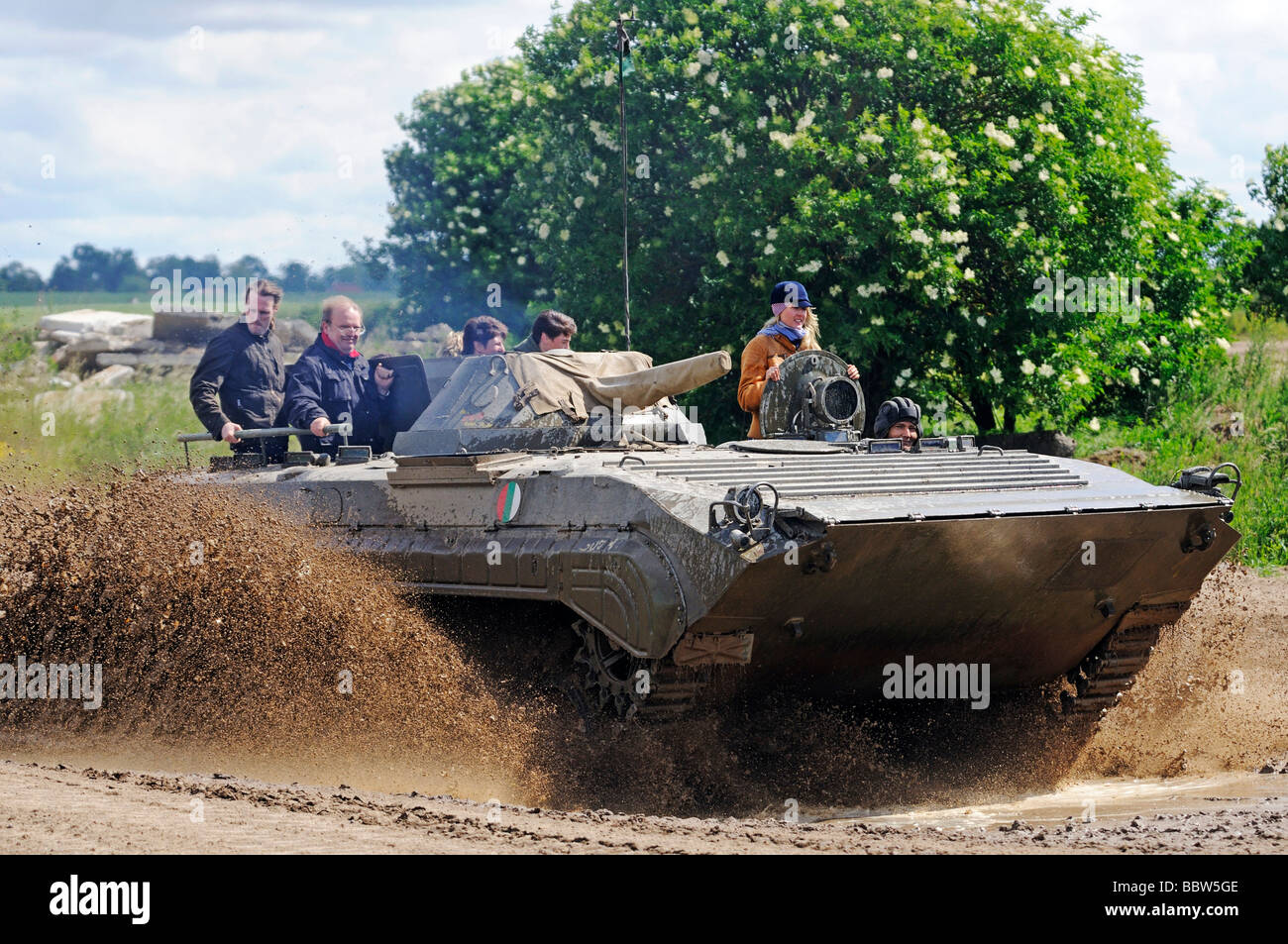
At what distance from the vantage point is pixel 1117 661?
7.94 m

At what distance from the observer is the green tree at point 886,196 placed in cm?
1480

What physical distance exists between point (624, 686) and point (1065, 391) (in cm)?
946

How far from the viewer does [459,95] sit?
30016 mm

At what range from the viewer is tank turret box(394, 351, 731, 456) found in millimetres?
8398

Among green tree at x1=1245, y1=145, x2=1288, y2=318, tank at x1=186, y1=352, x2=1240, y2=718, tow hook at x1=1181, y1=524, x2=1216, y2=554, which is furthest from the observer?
green tree at x1=1245, y1=145, x2=1288, y2=318

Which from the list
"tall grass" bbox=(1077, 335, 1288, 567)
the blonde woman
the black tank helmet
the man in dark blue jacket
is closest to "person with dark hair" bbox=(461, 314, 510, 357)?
the man in dark blue jacket

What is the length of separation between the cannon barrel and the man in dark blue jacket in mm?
2005

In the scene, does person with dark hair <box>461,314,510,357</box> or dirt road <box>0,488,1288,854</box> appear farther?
person with dark hair <box>461,314,510,357</box>

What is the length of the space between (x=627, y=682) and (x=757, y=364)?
95.3 inches

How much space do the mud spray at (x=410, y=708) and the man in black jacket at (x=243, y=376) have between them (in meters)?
0.85

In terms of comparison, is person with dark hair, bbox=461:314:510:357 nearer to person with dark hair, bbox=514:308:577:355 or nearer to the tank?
person with dark hair, bbox=514:308:577:355

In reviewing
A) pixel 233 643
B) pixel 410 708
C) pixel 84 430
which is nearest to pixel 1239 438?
pixel 410 708

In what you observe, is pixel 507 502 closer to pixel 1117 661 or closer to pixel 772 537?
pixel 772 537
